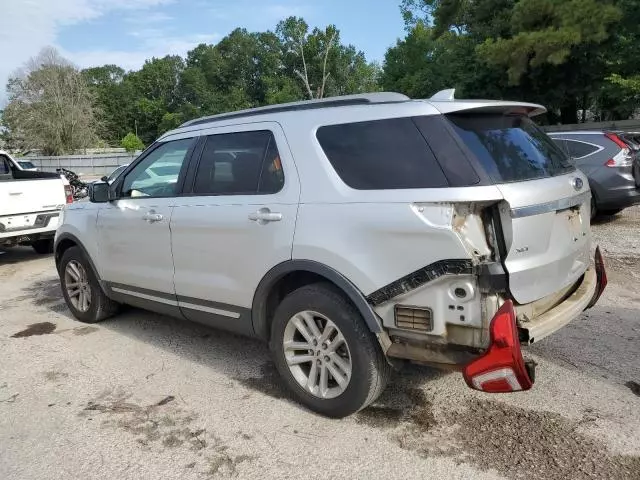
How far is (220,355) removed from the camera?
4555mm

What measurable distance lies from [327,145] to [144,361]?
2433mm

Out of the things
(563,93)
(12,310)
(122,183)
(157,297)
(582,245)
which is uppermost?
(563,93)

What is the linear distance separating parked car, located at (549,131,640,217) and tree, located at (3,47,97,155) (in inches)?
2171

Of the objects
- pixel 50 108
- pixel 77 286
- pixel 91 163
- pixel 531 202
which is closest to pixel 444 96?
pixel 531 202

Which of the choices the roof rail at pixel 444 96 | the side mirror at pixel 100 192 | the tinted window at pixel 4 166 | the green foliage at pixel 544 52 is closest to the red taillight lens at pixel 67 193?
the tinted window at pixel 4 166

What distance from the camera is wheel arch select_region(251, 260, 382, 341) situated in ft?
10.1

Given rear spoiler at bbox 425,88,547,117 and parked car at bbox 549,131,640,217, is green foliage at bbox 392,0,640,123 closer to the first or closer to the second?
parked car at bbox 549,131,640,217

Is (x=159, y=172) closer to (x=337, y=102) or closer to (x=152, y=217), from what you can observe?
(x=152, y=217)

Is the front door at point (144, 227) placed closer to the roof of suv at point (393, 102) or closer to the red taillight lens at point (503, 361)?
the roof of suv at point (393, 102)

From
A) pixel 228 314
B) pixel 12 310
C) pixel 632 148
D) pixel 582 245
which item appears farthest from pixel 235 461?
pixel 632 148

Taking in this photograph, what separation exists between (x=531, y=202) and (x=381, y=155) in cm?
85

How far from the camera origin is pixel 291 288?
365 cm

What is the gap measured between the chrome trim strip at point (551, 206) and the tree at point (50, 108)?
58837 mm

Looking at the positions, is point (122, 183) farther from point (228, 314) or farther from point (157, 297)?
point (228, 314)
